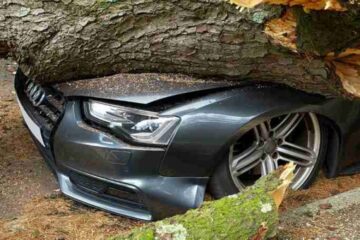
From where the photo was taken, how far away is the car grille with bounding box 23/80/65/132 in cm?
→ 417

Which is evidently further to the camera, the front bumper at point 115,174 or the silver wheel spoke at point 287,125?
the silver wheel spoke at point 287,125

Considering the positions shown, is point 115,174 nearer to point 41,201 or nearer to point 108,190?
point 108,190

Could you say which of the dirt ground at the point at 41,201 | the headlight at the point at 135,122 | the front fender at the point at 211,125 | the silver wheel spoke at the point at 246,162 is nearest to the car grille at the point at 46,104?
the headlight at the point at 135,122

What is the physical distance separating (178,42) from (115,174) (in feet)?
2.82

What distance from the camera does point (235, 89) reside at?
3824 mm

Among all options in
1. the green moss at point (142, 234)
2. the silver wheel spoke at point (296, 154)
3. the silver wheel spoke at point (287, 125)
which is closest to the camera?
the green moss at point (142, 234)

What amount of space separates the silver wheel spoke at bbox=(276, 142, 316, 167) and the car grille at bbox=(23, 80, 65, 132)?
1462 millimetres

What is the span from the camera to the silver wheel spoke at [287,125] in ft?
13.7

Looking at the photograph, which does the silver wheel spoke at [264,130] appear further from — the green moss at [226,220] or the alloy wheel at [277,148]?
the green moss at [226,220]

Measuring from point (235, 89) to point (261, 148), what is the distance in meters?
0.54

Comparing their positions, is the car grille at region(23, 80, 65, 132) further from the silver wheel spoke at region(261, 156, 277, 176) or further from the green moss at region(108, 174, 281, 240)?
the silver wheel spoke at region(261, 156, 277, 176)

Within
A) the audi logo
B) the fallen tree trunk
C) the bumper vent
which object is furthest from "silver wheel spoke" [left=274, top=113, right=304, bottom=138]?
the audi logo

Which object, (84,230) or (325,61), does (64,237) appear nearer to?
(84,230)

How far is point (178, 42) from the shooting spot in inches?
143
